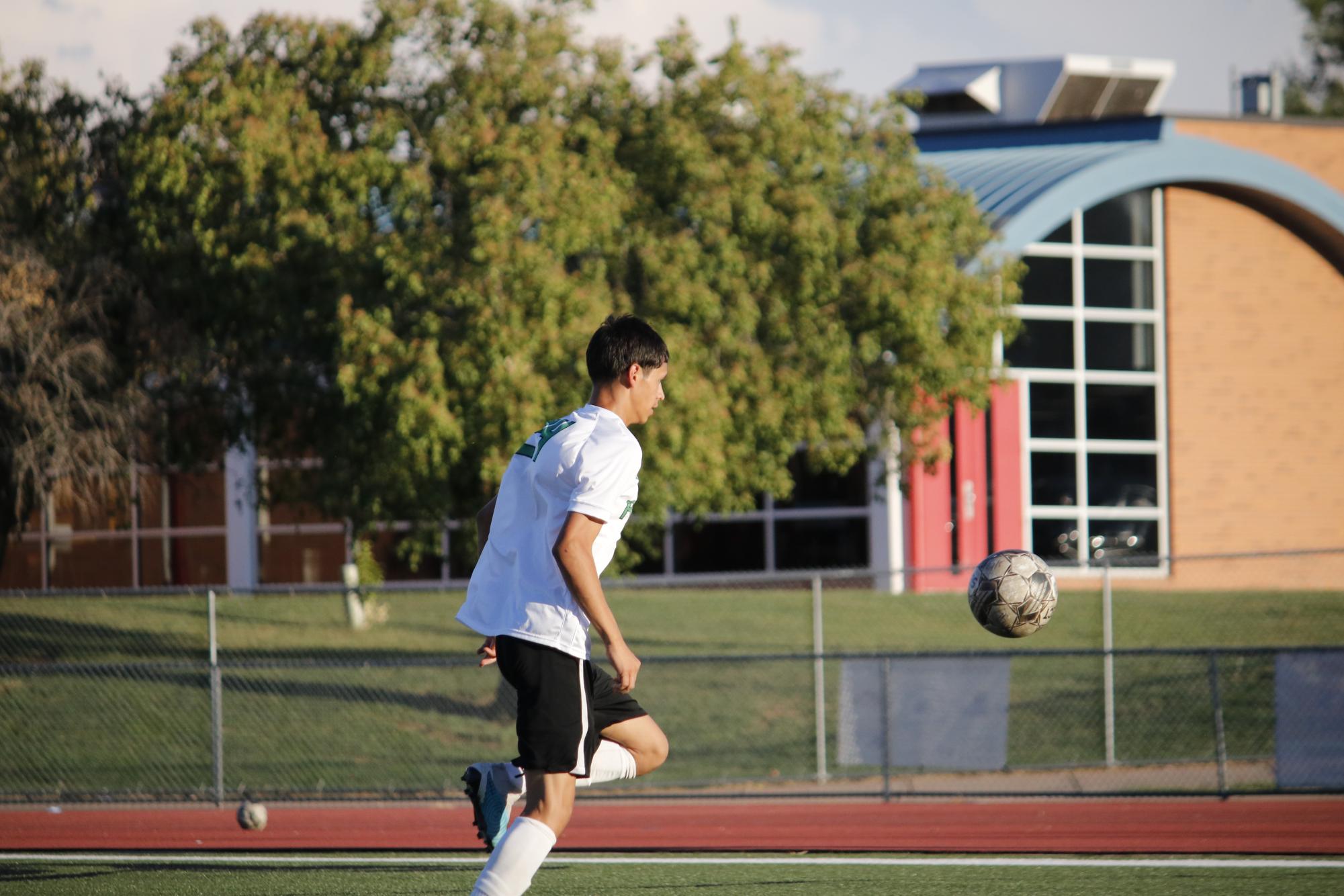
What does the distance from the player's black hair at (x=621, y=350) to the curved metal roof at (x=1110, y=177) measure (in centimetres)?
1814

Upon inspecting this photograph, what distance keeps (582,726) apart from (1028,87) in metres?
30.5

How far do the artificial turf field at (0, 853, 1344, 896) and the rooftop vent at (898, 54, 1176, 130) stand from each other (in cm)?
2607

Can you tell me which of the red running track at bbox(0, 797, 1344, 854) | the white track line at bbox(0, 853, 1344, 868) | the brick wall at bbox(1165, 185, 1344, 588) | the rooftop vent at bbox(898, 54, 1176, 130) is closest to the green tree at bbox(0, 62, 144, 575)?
the red running track at bbox(0, 797, 1344, 854)

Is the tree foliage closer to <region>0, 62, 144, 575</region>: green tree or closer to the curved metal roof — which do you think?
<region>0, 62, 144, 575</region>: green tree

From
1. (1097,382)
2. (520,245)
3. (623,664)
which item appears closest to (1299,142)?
(1097,382)

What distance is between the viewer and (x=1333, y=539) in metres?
26.8

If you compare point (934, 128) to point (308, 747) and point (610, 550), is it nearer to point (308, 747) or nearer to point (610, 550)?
point (308, 747)

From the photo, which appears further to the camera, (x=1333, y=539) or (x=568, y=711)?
(x=1333, y=539)

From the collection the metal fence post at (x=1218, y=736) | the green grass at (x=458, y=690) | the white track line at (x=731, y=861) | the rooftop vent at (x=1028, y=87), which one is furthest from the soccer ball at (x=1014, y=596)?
the rooftop vent at (x=1028, y=87)

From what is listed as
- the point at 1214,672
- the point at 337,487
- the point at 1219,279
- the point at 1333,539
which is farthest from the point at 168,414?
the point at 1333,539

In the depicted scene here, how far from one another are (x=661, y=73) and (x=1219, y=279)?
50.7 ft

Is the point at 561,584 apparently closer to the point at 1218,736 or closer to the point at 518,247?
the point at 1218,736

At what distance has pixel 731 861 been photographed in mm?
8195

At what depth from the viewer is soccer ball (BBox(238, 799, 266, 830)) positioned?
951 centimetres
